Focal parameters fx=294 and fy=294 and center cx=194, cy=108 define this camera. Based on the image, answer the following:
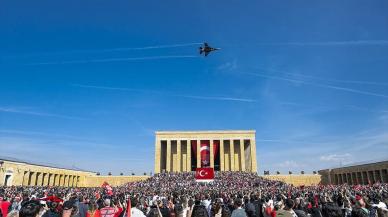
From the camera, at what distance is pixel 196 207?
8.34m

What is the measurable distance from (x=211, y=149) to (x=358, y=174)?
3541cm

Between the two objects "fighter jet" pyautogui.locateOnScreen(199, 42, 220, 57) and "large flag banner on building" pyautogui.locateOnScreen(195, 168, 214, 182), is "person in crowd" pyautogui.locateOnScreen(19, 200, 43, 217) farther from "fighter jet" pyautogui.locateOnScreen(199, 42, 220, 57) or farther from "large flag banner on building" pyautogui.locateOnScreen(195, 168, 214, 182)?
"large flag banner on building" pyautogui.locateOnScreen(195, 168, 214, 182)

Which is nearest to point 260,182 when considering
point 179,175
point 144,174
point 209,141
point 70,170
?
point 179,175

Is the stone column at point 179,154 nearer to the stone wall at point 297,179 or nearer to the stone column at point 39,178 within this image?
the stone wall at point 297,179

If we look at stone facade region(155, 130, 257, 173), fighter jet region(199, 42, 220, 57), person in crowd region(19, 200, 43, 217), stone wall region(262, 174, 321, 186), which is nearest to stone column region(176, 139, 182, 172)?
stone facade region(155, 130, 257, 173)

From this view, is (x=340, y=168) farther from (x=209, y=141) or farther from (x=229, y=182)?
(x=229, y=182)

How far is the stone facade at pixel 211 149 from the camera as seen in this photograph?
2827 inches

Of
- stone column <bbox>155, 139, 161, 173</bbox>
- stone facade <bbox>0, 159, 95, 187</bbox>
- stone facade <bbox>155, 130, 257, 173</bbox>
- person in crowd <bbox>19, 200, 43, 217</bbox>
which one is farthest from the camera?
stone facade <bbox>155, 130, 257, 173</bbox>

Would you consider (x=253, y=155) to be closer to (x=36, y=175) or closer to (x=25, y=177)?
(x=25, y=177)

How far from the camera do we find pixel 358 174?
70062mm

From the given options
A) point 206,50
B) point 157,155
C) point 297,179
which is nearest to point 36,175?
point 157,155

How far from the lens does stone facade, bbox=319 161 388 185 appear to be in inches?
2377

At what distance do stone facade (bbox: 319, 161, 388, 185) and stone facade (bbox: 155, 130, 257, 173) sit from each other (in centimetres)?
2365

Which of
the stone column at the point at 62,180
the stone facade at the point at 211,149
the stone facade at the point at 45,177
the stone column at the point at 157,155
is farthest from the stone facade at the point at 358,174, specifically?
the stone column at the point at 62,180
